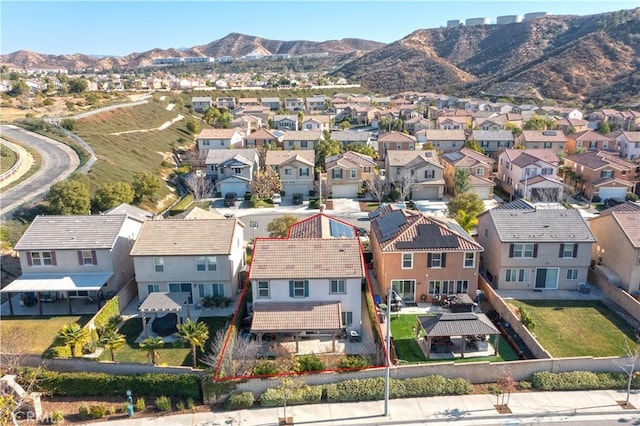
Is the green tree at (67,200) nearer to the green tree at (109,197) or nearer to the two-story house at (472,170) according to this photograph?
the green tree at (109,197)

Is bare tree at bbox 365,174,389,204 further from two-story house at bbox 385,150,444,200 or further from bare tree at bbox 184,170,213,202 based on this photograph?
bare tree at bbox 184,170,213,202

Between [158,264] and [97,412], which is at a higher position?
[158,264]

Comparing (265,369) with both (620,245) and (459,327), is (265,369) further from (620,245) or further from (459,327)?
(620,245)

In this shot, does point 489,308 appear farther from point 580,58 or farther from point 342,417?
point 580,58

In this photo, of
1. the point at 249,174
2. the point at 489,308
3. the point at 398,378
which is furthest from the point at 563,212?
the point at 249,174

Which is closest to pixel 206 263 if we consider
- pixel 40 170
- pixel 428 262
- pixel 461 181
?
pixel 428 262

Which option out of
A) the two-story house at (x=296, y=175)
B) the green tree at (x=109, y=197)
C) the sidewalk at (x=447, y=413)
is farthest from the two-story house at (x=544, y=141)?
the green tree at (x=109, y=197)

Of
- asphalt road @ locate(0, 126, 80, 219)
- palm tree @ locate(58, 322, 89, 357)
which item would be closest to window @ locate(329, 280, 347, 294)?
palm tree @ locate(58, 322, 89, 357)
